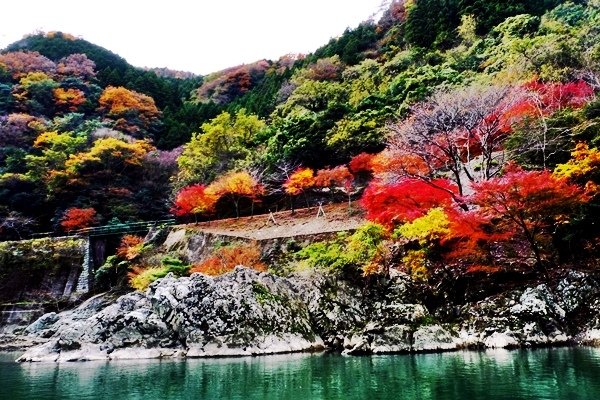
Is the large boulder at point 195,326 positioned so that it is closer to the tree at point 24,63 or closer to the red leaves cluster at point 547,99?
the red leaves cluster at point 547,99

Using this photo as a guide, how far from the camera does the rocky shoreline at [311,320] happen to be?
18.5m

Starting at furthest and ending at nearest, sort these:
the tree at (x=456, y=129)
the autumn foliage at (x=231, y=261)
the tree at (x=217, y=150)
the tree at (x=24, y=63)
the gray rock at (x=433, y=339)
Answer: the tree at (x=24, y=63)
the tree at (x=217, y=150)
the autumn foliage at (x=231, y=261)
the tree at (x=456, y=129)
the gray rock at (x=433, y=339)

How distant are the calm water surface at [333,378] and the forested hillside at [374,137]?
19.6 ft

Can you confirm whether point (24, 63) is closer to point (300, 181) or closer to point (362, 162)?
point (300, 181)

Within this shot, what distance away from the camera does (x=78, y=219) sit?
42.1 meters

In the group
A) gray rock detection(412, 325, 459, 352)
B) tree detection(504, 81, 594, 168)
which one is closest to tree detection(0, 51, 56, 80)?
tree detection(504, 81, 594, 168)

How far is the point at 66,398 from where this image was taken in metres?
11.9

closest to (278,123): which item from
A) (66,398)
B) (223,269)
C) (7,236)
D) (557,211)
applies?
(223,269)

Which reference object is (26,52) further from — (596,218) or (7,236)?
(596,218)

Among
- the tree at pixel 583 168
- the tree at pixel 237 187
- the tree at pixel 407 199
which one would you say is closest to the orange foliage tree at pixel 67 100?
the tree at pixel 237 187

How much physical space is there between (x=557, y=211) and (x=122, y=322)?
1927 centimetres

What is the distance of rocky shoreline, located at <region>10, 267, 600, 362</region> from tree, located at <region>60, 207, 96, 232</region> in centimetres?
2174

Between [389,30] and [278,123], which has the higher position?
[389,30]

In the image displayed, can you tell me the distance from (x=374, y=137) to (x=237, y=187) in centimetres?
1160
